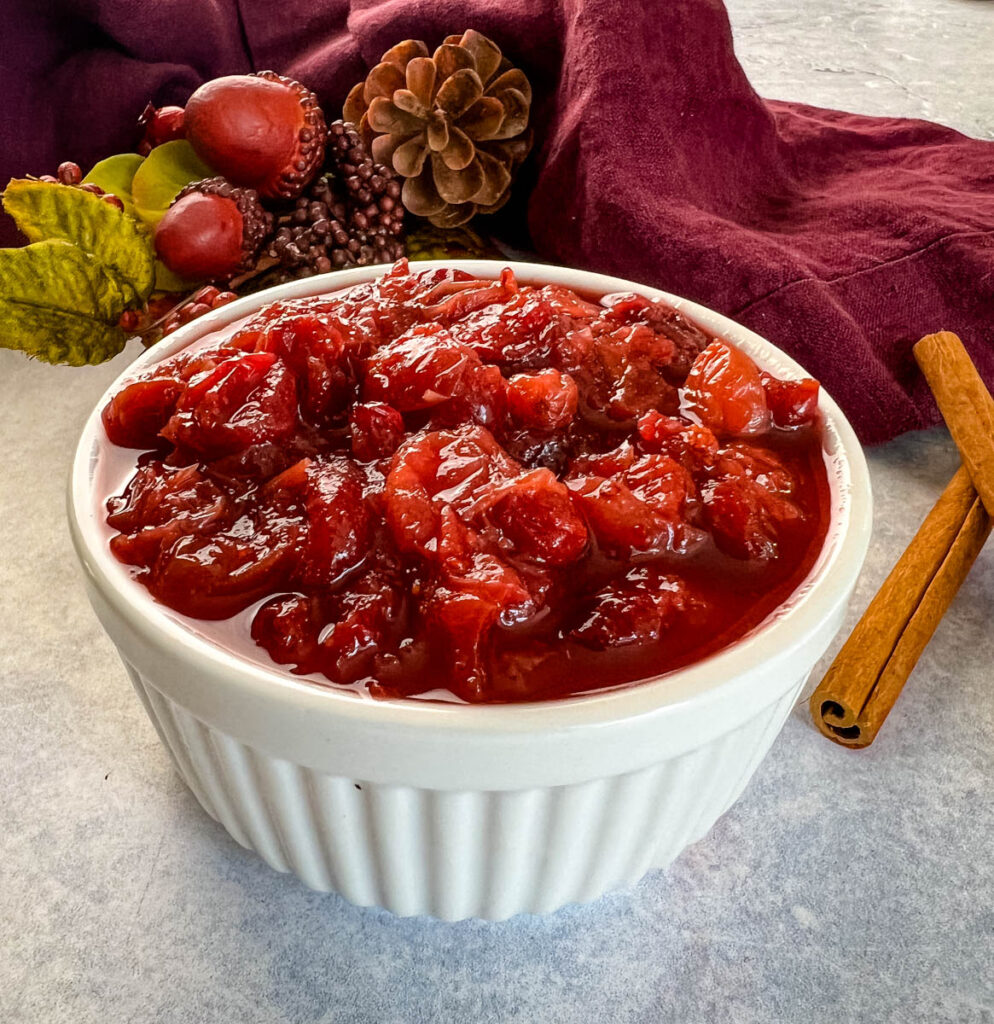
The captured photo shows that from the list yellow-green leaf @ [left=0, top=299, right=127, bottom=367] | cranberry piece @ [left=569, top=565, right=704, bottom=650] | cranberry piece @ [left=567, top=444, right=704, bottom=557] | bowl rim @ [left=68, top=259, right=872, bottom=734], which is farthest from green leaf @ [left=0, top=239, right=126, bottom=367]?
cranberry piece @ [left=569, top=565, right=704, bottom=650]

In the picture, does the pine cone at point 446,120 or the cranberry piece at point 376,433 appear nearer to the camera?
the cranberry piece at point 376,433

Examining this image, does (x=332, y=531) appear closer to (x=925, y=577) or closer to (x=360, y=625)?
(x=360, y=625)

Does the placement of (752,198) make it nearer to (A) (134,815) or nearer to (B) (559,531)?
(B) (559,531)

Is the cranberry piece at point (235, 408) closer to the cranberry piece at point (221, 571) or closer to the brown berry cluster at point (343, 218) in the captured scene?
the cranberry piece at point (221, 571)

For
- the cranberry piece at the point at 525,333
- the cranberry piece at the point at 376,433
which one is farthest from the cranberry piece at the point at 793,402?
the cranberry piece at the point at 376,433

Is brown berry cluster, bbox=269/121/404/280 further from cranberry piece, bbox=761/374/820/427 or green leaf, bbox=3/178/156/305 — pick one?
cranberry piece, bbox=761/374/820/427

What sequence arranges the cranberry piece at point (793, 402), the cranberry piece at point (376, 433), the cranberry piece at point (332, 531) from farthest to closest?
the cranberry piece at point (793, 402) < the cranberry piece at point (376, 433) < the cranberry piece at point (332, 531)

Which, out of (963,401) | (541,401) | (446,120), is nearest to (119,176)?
(446,120)
